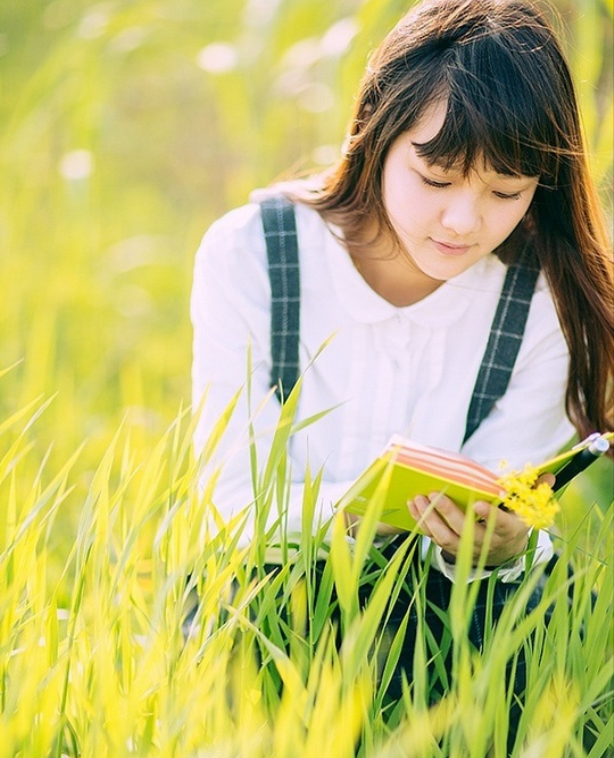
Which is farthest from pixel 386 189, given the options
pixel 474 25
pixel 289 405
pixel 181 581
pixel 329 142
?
pixel 329 142

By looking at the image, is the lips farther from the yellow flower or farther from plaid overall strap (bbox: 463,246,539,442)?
the yellow flower

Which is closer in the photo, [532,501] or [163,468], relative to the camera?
[532,501]

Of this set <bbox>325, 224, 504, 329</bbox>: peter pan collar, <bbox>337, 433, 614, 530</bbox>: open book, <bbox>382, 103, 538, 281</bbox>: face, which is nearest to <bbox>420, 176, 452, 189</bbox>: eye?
<bbox>382, 103, 538, 281</bbox>: face

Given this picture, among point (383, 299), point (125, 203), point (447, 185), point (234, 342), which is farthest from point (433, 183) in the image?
point (125, 203)

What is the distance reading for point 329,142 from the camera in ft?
6.50

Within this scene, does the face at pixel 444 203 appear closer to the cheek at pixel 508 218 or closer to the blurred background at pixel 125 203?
the cheek at pixel 508 218

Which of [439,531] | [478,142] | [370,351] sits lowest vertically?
[439,531]

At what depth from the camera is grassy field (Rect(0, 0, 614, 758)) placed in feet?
2.96

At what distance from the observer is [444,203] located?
1.19 meters

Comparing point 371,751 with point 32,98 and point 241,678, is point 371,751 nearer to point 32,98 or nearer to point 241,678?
point 241,678

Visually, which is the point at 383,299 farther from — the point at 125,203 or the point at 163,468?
the point at 125,203

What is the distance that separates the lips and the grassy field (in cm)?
30

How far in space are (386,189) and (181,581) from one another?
510mm

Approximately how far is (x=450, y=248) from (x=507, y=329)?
0.19 meters
